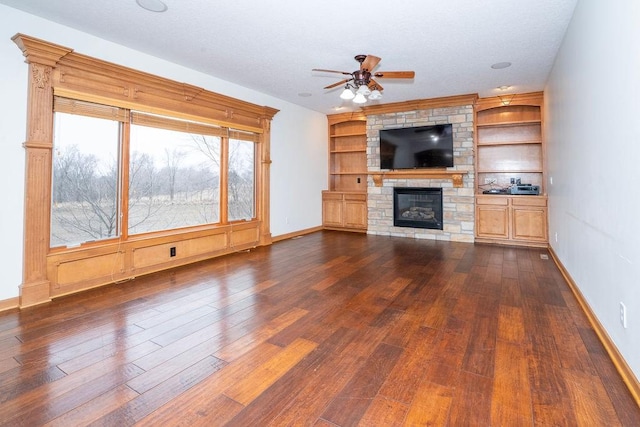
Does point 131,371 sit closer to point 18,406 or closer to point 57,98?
point 18,406

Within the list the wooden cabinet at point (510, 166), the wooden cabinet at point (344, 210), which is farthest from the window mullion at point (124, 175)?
the wooden cabinet at point (510, 166)

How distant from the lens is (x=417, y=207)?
22.7 feet

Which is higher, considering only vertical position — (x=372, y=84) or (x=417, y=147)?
(x=372, y=84)

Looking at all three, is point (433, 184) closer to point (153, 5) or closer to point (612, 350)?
point (612, 350)

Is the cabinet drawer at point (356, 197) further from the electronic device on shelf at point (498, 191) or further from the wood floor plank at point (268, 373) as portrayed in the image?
the wood floor plank at point (268, 373)

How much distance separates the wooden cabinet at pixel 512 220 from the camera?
5719 mm

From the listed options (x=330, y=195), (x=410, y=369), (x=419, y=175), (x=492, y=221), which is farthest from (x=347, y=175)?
(x=410, y=369)

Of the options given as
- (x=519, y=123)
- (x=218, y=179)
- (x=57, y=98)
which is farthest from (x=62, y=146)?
(x=519, y=123)

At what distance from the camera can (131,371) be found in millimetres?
2008

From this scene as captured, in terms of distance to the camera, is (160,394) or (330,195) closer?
(160,394)

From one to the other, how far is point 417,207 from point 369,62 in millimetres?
4072

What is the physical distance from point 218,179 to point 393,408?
4.40 metres

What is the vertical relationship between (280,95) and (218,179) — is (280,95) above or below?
above

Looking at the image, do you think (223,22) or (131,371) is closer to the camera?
(131,371)
